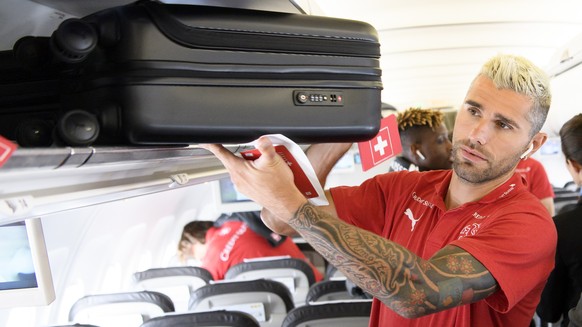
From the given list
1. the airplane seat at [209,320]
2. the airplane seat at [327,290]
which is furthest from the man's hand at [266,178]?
the airplane seat at [327,290]

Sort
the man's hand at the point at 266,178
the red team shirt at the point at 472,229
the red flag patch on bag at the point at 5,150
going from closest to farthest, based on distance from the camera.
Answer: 1. the red flag patch on bag at the point at 5,150
2. the man's hand at the point at 266,178
3. the red team shirt at the point at 472,229

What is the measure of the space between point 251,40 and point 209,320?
1779 mm

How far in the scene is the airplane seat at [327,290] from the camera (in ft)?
13.1

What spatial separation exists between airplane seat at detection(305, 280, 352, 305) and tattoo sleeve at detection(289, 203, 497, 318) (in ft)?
7.65

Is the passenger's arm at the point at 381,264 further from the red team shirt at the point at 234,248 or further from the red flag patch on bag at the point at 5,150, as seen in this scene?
the red team shirt at the point at 234,248

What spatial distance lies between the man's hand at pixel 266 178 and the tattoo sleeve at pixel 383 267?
67 mm

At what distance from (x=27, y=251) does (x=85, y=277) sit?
4.28 metres

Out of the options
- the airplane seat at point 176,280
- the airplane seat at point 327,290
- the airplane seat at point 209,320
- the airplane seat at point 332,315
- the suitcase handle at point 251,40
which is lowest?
the airplane seat at point 176,280

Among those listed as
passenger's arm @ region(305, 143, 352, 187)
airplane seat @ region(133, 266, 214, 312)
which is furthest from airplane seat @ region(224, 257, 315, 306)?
passenger's arm @ region(305, 143, 352, 187)

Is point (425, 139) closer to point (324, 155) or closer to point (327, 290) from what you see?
point (327, 290)

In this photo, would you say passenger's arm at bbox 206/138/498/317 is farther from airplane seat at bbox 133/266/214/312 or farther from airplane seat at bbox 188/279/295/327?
airplane seat at bbox 133/266/214/312

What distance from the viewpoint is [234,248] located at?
662cm

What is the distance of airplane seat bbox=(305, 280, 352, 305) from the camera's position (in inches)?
157

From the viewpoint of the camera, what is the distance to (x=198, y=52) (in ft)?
4.16
